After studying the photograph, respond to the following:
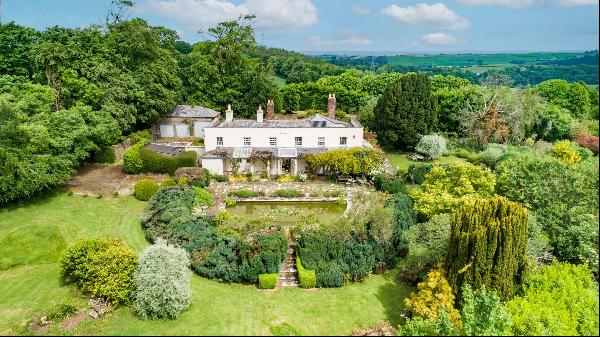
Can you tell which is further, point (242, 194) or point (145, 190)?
point (242, 194)

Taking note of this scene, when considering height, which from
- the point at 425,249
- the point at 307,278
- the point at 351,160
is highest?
the point at 351,160

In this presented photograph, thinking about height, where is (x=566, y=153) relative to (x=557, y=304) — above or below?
above

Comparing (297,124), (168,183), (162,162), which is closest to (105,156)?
(162,162)

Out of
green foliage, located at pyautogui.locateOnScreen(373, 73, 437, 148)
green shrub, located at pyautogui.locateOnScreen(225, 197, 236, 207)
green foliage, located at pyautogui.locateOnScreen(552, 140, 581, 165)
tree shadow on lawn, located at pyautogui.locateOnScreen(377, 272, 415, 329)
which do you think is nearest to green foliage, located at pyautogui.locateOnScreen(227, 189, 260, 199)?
green shrub, located at pyautogui.locateOnScreen(225, 197, 236, 207)

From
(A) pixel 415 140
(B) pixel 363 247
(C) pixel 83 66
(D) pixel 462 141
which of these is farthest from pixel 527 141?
(C) pixel 83 66

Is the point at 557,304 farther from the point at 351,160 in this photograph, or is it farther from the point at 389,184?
the point at 351,160

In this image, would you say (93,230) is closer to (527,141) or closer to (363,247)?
(363,247)

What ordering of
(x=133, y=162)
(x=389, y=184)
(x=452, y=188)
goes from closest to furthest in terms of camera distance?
(x=452, y=188), (x=389, y=184), (x=133, y=162)
